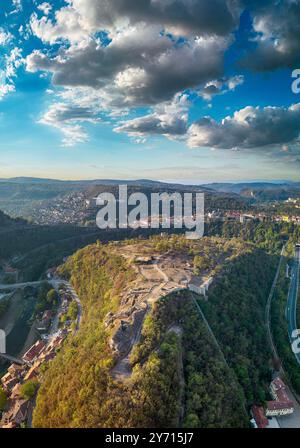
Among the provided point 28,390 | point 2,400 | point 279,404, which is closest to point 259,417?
point 279,404

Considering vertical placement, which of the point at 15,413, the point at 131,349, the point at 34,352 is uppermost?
the point at 131,349

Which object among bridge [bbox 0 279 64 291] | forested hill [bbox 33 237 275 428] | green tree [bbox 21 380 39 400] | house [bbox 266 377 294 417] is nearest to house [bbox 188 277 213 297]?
forested hill [bbox 33 237 275 428]

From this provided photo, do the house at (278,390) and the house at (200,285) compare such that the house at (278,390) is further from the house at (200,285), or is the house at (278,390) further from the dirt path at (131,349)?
the dirt path at (131,349)

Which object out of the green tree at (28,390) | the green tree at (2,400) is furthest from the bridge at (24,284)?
the green tree at (2,400)

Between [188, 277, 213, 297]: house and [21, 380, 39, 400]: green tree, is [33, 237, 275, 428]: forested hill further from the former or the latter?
[21, 380, 39, 400]: green tree

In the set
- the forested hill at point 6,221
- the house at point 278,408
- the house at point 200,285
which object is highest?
the forested hill at point 6,221

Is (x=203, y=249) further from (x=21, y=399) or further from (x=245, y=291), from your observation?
(x=21, y=399)

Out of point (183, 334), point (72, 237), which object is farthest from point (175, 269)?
point (72, 237)

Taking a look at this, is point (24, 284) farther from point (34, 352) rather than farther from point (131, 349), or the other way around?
point (131, 349)
